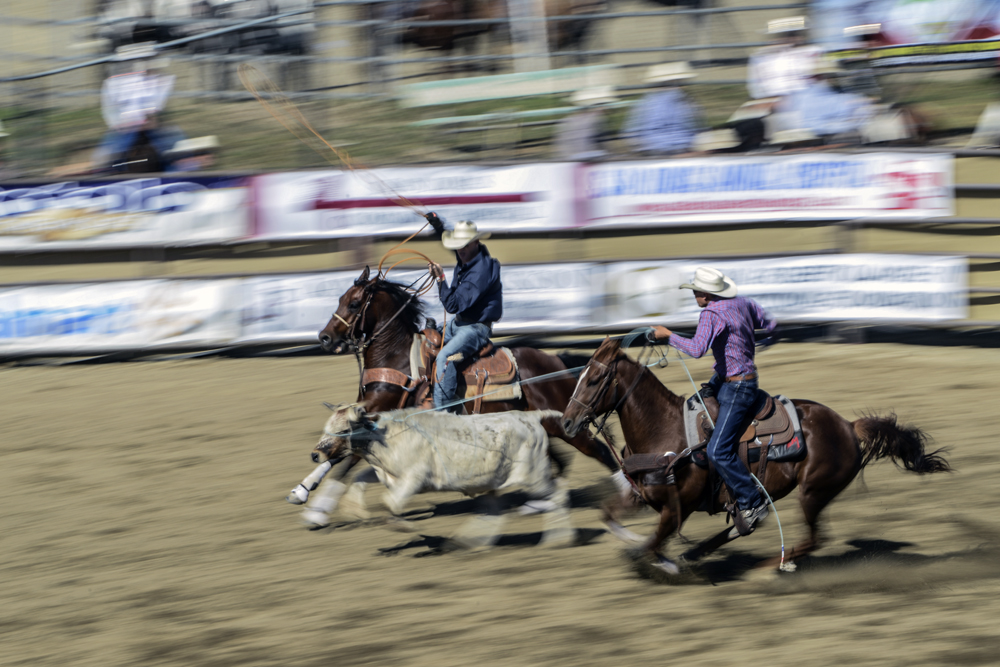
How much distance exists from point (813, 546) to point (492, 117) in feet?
26.7

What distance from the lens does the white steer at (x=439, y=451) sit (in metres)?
6.14

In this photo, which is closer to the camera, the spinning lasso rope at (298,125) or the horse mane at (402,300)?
the horse mane at (402,300)

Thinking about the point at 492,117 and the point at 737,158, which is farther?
the point at 492,117

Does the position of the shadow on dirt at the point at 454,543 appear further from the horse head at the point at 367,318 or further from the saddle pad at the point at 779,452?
the horse head at the point at 367,318

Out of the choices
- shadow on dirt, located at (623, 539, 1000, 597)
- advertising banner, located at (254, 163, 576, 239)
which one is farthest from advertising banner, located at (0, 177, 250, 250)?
shadow on dirt, located at (623, 539, 1000, 597)

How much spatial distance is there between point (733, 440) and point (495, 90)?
8459mm

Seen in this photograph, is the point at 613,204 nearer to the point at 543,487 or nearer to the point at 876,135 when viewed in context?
the point at 876,135

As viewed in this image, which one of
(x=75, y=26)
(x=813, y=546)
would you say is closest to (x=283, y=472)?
(x=813, y=546)

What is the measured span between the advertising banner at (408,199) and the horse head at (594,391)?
5919mm

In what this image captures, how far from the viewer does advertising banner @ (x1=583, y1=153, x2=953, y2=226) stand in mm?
11047

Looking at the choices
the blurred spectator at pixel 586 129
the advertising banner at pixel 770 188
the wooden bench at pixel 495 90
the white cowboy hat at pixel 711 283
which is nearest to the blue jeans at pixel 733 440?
the white cowboy hat at pixel 711 283

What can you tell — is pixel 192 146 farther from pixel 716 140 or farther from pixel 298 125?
pixel 716 140

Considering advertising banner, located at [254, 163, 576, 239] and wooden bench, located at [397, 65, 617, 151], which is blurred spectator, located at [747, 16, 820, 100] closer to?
wooden bench, located at [397, 65, 617, 151]

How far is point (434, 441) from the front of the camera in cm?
622
